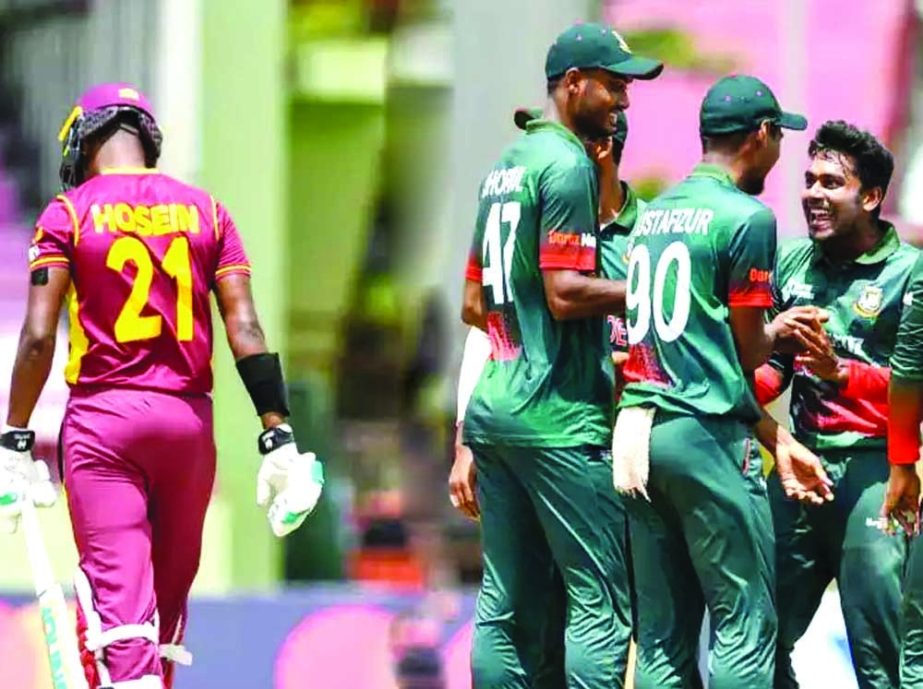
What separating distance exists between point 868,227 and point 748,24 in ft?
26.5

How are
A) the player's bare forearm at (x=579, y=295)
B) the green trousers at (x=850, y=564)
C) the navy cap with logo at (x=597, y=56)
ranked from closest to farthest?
the player's bare forearm at (x=579, y=295) < the navy cap with logo at (x=597, y=56) < the green trousers at (x=850, y=564)

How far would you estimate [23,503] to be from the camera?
9.30 metres

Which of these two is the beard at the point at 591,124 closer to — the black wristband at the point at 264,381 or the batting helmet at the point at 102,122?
the black wristband at the point at 264,381

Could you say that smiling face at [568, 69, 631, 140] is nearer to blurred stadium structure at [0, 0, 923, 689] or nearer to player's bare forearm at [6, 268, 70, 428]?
player's bare forearm at [6, 268, 70, 428]

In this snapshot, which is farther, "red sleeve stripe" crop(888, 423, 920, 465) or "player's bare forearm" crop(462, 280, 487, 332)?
"player's bare forearm" crop(462, 280, 487, 332)

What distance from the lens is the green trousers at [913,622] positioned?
28.0 feet

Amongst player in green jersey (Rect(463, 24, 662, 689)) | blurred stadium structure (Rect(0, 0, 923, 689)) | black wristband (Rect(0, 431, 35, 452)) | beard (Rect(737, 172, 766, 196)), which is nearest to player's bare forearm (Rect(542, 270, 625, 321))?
player in green jersey (Rect(463, 24, 662, 689))

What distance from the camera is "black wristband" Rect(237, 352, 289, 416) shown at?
9445mm

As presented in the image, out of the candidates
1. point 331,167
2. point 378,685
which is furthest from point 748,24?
point 378,685

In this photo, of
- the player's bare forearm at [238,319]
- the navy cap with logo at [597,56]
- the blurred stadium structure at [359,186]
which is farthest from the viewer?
the blurred stadium structure at [359,186]

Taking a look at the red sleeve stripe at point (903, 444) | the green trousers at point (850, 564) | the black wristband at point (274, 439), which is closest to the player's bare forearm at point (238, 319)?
the black wristband at point (274, 439)

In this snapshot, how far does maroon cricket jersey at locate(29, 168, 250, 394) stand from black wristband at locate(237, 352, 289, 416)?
161mm

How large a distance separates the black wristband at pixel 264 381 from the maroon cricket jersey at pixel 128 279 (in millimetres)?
161

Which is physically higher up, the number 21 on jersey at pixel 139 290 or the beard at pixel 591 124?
the beard at pixel 591 124
